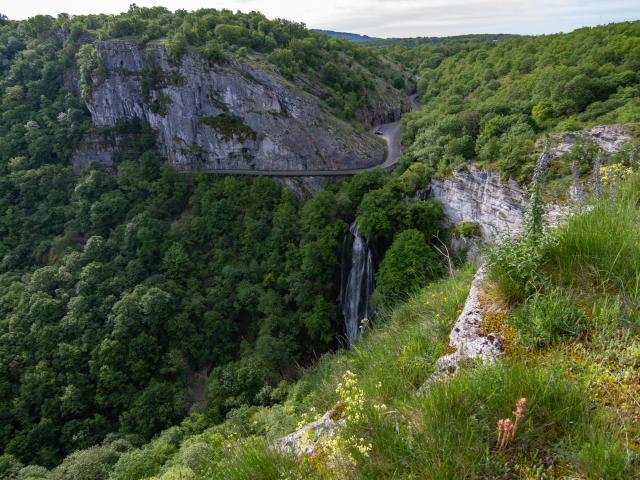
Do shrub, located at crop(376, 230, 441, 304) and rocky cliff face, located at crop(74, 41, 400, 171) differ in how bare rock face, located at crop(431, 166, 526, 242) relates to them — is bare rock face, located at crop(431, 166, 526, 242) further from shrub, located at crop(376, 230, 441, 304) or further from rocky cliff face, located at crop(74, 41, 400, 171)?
rocky cliff face, located at crop(74, 41, 400, 171)

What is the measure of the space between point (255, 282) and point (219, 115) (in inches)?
909

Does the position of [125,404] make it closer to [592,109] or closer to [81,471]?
[81,471]

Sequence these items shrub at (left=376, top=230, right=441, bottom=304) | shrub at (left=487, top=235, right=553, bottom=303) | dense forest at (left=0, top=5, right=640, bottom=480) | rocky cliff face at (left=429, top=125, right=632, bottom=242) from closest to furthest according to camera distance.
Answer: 1. dense forest at (left=0, top=5, right=640, bottom=480)
2. shrub at (left=487, top=235, right=553, bottom=303)
3. rocky cliff face at (left=429, top=125, right=632, bottom=242)
4. shrub at (left=376, top=230, right=441, bottom=304)

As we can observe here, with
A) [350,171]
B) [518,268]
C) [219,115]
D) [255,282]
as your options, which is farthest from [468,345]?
[219,115]

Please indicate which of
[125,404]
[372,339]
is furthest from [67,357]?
[372,339]

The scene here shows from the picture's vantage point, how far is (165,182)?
44.2 m

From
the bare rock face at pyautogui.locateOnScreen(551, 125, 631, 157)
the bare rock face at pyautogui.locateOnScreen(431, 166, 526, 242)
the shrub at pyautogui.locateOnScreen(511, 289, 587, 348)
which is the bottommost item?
the bare rock face at pyautogui.locateOnScreen(431, 166, 526, 242)

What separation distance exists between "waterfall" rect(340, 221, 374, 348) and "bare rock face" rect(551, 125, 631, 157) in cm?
1366

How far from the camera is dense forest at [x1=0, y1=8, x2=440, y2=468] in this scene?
1083 inches

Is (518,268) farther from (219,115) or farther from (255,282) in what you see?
(219,115)

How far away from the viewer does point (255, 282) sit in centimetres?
3528

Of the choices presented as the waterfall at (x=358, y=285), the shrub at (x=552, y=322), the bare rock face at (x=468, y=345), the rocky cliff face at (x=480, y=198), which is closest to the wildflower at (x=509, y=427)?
the bare rock face at (x=468, y=345)

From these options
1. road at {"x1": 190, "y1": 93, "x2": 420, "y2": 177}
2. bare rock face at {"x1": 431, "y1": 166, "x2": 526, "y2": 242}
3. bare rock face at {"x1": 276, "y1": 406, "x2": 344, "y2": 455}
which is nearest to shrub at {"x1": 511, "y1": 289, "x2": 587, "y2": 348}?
bare rock face at {"x1": 276, "y1": 406, "x2": 344, "y2": 455}

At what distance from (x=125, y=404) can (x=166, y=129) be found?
33369 mm
